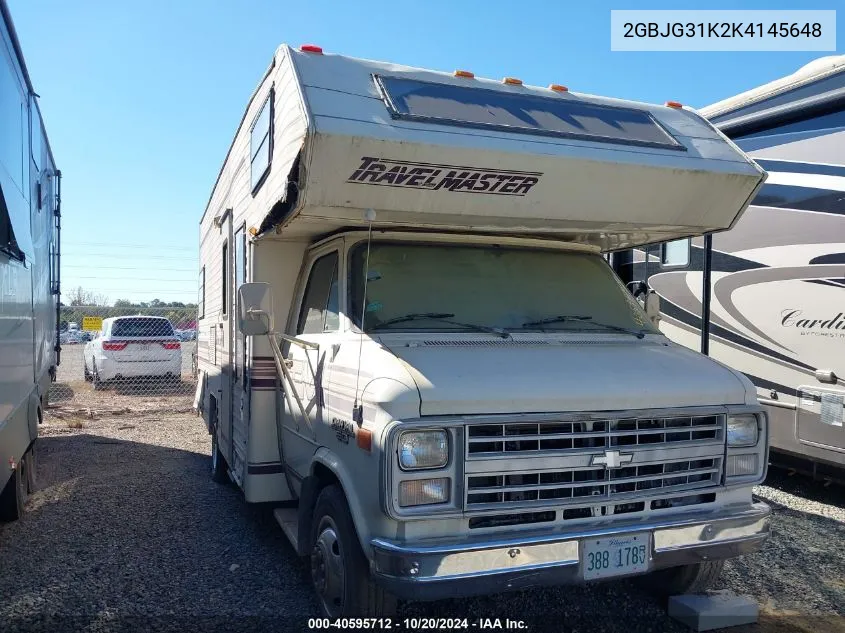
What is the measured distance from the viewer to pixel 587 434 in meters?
3.41

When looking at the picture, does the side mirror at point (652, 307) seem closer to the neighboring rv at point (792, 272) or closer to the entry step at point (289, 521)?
the neighboring rv at point (792, 272)

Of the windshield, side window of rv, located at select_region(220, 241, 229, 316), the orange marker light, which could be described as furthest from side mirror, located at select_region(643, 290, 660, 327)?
side window of rv, located at select_region(220, 241, 229, 316)

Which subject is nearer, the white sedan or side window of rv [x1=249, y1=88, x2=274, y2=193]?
side window of rv [x1=249, y1=88, x2=274, y2=193]

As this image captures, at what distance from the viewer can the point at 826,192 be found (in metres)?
5.96

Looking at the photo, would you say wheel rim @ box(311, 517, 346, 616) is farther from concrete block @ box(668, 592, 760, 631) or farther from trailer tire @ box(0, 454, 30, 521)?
trailer tire @ box(0, 454, 30, 521)

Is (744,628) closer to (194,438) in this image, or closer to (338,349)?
(338,349)

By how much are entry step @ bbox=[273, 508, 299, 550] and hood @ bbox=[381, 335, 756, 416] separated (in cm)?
142

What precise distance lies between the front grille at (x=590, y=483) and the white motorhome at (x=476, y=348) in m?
0.01

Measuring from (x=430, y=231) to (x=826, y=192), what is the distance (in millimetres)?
3726

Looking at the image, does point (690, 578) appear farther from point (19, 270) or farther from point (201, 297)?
point (201, 297)

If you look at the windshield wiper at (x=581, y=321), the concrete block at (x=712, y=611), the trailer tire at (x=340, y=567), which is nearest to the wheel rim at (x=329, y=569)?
the trailer tire at (x=340, y=567)

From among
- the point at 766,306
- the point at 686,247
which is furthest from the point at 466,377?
the point at 686,247

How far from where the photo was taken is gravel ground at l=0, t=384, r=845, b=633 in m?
4.01

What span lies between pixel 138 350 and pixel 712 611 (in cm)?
1233
